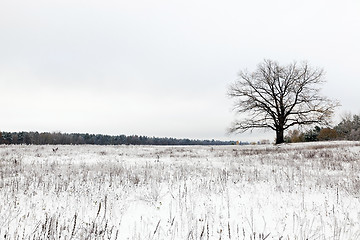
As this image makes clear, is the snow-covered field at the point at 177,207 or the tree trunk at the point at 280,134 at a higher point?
the tree trunk at the point at 280,134

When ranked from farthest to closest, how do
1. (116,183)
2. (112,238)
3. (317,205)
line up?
(116,183) < (317,205) < (112,238)

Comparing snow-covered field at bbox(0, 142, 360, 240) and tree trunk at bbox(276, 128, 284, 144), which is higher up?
tree trunk at bbox(276, 128, 284, 144)

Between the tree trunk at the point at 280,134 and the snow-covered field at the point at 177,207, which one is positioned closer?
the snow-covered field at the point at 177,207

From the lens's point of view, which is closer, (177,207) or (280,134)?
(177,207)

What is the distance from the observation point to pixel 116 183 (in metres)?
5.82

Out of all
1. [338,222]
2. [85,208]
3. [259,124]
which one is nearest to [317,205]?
[338,222]

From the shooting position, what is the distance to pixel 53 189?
5.33m

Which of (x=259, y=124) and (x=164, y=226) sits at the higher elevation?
(x=259, y=124)

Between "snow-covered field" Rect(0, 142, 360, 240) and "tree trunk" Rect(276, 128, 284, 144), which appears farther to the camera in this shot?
"tree trunk" Rect(276, 128, 284, 144)

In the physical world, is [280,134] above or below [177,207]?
above

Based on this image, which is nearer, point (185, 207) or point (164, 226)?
point (164, 226)

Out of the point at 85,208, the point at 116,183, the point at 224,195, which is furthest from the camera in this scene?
the point at 116,183

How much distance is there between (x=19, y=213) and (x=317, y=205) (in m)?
5.73

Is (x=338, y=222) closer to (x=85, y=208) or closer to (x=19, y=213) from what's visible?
(x=85, y=208)
